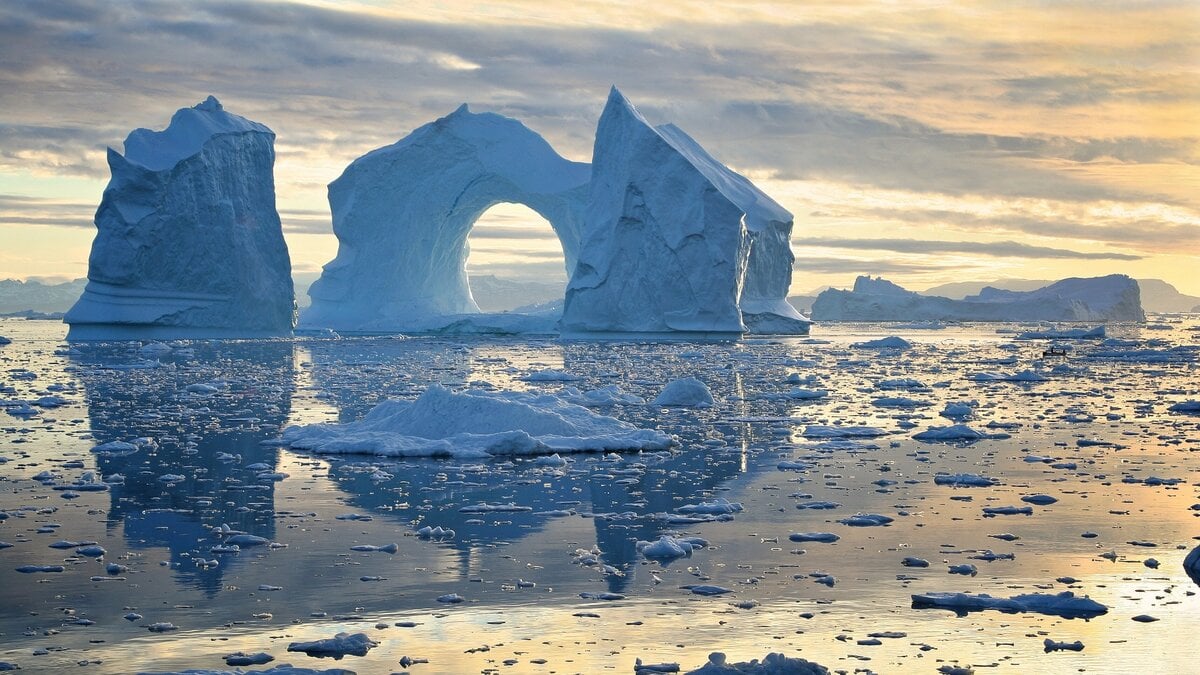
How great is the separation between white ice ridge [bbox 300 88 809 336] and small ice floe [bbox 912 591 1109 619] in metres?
27.6

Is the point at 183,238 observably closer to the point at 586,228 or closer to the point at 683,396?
the point at 586,228

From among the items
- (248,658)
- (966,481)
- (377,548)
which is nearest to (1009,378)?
(966,481)

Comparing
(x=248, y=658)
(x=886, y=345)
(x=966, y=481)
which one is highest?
(x=886, y=345)

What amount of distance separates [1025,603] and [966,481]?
328 centimetres

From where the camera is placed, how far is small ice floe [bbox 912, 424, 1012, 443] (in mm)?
10609

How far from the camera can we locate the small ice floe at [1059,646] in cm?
437

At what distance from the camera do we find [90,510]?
7.08 m

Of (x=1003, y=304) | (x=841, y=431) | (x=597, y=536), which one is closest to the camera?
(x=597, y=536)

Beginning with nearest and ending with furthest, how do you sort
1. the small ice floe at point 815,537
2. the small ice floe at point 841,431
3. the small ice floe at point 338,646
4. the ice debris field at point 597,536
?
the small ice floe at point 338,646, the ice debris field at point 597,536, the small ice floe at point 815,537, the small ice floe at point 841,431

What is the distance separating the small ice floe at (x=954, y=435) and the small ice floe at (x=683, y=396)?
3.53 m

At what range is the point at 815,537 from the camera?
6.27m

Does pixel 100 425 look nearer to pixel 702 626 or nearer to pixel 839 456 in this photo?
pixel 839 456

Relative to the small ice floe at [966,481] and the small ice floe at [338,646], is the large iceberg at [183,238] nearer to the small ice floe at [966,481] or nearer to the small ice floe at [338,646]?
the small ice floe at [966,481]

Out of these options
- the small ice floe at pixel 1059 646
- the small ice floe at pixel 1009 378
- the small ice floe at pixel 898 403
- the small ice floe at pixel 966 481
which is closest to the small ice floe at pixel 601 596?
the small ice floe at pixel 1059 646
